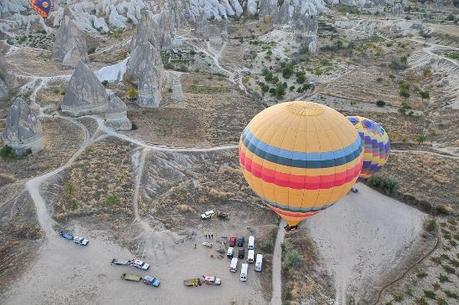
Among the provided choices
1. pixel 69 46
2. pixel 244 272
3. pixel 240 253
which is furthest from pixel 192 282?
pixel 69 46

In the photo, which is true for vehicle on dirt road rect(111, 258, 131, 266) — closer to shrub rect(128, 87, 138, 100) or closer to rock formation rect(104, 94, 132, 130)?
rock formation rect(104, 94, 132, 130)

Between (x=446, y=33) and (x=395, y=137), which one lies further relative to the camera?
(x=446, y=33)

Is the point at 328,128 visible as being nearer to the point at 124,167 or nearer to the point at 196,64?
the point at 124,167

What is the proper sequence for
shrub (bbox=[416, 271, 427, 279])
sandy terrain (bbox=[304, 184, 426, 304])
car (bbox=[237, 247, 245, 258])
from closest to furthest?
shrub (bbox=[416, 271, 427, 279])
sandy terrain (bbox=[304, 184, 426, 304])
car (bbox=[237, 247, 245, 258])

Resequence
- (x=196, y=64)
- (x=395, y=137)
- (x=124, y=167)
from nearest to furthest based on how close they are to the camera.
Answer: (x=124, y=167), (x=395, y=137), (x=196, y=64)

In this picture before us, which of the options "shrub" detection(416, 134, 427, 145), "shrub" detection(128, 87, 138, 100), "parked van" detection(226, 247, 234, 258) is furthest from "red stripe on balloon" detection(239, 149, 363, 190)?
"shrub" detection(128, 87, 138, 100)

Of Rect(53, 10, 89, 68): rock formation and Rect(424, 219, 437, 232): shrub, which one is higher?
Rect(53, 10, 89, 68): rock formation

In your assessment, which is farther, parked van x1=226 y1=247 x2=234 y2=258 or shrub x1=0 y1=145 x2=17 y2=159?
shrub x1=0 y1=145 x2=17 y2=159

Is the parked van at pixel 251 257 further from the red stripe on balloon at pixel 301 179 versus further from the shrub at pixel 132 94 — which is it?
the shrub at pixel 132 94

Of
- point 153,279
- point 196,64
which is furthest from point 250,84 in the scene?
point 153,279
